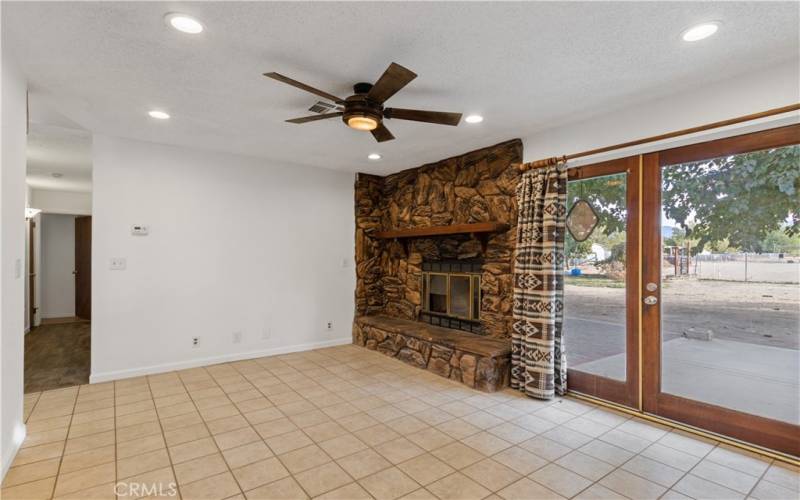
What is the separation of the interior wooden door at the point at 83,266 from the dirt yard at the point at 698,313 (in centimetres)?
789

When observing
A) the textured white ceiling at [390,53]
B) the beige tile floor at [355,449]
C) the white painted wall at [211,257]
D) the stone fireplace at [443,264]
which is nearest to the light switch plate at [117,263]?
the white painted wall at [211,257]

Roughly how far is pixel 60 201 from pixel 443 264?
683cm

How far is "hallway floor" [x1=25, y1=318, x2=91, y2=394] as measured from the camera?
12.6 feet

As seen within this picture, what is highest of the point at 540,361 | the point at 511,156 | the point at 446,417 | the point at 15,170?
the point at 511,156

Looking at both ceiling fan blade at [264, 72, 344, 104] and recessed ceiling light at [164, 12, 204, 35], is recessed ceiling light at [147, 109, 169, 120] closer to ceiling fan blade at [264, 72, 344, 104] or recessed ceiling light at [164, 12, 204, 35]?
recessed ceiling light at [164, 12, 204, 35]

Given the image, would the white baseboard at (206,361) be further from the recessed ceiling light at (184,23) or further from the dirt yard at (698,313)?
the recessed ceiling light at (184,23)

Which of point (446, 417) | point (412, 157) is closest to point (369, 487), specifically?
point (446, 417)

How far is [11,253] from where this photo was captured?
233cm

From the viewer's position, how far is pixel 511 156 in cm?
399

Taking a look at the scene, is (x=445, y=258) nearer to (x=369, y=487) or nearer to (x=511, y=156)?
(x=511, y=156)

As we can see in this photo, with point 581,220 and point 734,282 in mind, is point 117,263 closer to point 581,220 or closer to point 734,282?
point 581,220

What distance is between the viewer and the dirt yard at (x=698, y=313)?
8.23 feet

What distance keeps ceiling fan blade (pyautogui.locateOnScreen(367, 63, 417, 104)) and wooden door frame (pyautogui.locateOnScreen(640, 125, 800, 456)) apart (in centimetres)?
209

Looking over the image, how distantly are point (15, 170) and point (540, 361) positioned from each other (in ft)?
12.9
